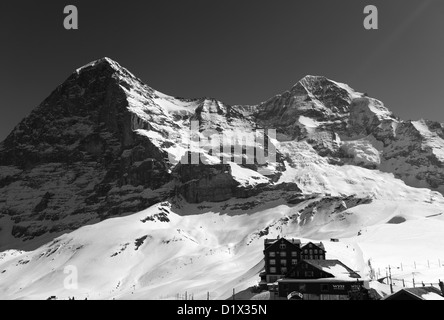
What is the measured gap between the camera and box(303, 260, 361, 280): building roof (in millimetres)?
72500

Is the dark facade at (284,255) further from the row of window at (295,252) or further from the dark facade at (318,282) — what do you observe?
the dark facade at (318,282)

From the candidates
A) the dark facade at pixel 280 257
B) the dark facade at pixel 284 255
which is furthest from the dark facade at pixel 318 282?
the dark facade at pixel 280 257

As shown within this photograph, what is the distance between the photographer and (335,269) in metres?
74.9

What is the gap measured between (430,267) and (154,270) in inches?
4733

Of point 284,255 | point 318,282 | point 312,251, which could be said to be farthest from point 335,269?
point 284,255

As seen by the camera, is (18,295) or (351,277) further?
(18,295)

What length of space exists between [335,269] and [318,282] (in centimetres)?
488

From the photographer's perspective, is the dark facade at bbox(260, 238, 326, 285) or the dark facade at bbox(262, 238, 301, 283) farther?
the dark facade at bbox(260, 238, 326, 285)

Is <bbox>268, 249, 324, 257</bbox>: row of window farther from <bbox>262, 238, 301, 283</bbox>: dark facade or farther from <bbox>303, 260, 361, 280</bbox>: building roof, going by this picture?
<bbox>303, 260, 361, 280</bbox>: building roof

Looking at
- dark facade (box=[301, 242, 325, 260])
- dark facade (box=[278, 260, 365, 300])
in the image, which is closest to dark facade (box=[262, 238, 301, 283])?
dark facade (box=[301, 242, 325, 260])

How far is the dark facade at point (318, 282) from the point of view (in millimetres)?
69125
